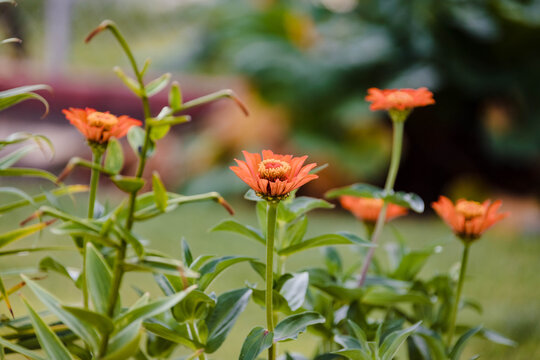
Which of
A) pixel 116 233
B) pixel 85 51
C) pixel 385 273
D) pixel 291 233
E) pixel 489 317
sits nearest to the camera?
pixel 116 233

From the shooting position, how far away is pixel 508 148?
233cm

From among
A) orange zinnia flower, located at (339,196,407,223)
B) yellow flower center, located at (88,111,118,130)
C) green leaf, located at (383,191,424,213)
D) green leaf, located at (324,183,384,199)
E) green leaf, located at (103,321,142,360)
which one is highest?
yellow flower center, located at (88,111,118,130)

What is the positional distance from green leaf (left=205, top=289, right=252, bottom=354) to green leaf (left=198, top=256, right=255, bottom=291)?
0.07 ft

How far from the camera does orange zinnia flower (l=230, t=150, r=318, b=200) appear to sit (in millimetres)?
375

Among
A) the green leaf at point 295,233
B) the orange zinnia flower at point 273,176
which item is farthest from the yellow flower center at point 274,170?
the green leaf at point 295,233

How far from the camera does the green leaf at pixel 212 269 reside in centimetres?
42

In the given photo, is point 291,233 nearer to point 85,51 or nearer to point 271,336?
point 271,336

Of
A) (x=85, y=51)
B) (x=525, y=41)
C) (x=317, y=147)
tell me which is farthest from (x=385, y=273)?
(x=85, y=51)

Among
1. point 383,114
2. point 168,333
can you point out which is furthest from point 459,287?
point 383,114

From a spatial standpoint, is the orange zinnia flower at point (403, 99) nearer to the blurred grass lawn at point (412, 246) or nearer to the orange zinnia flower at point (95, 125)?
the orange zinnia flower at point (95, 125)

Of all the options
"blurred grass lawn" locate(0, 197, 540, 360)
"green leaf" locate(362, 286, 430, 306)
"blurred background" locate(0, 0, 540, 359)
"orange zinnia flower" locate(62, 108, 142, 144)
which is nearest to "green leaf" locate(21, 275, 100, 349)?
"orange zinnia flower" locate(62, 108, 142, 144)

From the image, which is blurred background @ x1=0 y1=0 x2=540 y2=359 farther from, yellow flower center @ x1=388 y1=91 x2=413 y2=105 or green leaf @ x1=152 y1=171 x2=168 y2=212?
green leaf @ x1=152 y1=171 x2=168 y2=212

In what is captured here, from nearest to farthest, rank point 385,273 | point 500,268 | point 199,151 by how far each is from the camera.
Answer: point 385,273 → point 500,268 → point 199,151

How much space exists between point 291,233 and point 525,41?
7.70 ft
